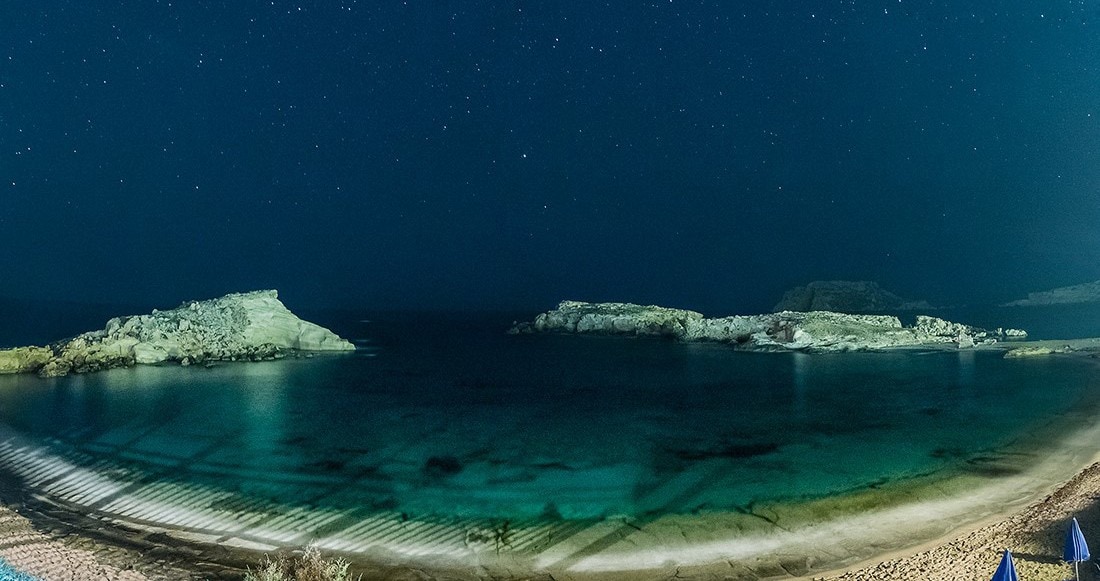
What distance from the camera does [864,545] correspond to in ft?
44.8

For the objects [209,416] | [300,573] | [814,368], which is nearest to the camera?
[300,573]

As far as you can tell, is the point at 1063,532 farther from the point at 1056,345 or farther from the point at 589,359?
the point at 1056,345

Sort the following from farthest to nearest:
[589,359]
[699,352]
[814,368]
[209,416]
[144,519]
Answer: [699,352] < [589,359] < [814,368] < [209,416] < [144,519]

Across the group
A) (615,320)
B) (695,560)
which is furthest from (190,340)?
(615,320)

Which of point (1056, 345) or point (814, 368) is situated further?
point (1056, 345)

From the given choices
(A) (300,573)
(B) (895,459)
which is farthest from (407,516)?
(B) (895,459)

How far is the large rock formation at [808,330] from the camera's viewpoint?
61.3 metres

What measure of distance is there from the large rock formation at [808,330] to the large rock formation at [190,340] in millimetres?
43338

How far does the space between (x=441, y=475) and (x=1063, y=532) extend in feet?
55.4

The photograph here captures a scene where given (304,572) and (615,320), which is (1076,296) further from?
(304,572)

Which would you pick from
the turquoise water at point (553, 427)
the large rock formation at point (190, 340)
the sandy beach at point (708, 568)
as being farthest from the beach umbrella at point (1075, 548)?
the large rock formation at point (190, 340)

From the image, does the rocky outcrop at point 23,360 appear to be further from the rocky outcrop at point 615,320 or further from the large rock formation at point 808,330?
the rocky outcrop at point 615,320

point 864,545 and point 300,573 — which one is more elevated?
point 300,573

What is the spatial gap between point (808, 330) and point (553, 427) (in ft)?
145
